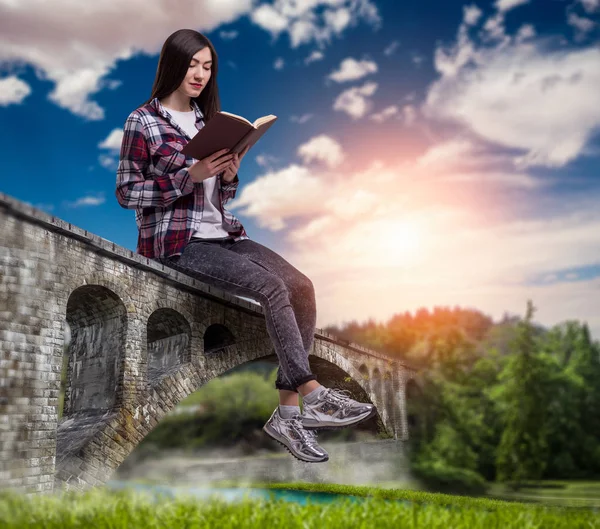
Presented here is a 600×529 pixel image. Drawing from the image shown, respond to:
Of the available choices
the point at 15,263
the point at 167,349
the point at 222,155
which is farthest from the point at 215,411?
the point at 222,155

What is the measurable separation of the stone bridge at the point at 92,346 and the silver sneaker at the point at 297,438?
2140 millimetres

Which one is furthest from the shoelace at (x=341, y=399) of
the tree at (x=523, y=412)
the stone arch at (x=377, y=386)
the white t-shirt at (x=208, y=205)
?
the stone arch at (x=377, y=386)

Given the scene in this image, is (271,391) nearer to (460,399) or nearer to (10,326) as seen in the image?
(460,399)

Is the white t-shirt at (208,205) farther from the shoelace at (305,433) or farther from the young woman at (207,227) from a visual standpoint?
the shoelace at (305,433)

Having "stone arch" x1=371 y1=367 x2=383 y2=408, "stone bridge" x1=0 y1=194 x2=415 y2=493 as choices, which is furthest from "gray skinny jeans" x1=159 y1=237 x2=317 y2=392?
"stone arch" x1=371 y1=367 x2=383 y2=408

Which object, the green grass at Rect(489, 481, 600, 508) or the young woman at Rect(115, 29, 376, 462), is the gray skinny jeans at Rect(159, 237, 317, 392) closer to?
the young woman at Rect(115, 29, 376, 462)

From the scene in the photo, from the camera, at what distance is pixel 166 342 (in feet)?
27.1

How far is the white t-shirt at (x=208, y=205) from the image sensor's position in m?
5.12

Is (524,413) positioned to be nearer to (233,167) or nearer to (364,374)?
(233,167)

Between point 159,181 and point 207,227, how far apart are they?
1.92 ft

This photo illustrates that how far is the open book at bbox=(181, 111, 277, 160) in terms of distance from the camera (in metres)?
4.25

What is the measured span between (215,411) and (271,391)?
897 mm

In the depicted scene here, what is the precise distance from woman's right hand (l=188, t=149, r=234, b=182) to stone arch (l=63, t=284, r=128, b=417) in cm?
277

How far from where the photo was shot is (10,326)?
5461 millimetres
